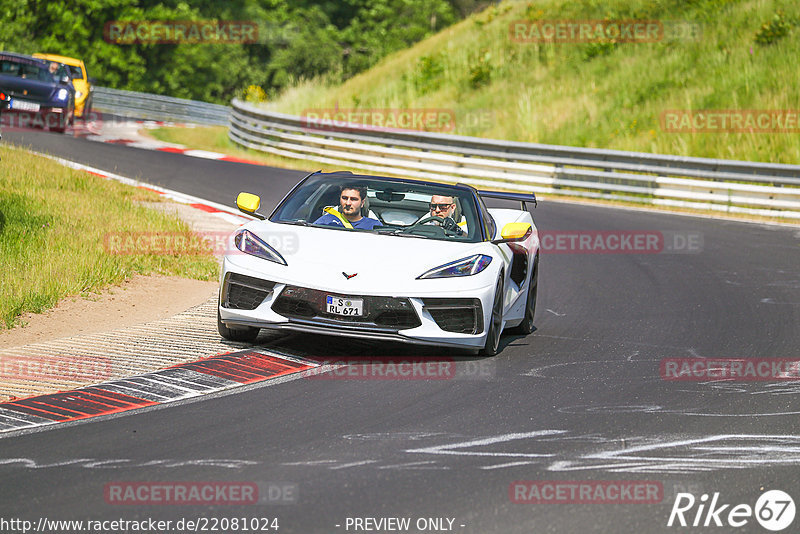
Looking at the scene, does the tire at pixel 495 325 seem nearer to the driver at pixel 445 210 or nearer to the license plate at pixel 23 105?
the driver at pixel 445 210

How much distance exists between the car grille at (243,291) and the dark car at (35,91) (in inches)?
759

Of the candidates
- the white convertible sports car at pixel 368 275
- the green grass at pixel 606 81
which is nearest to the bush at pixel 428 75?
the green grass at pixel 606 81

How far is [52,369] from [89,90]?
25.7 metres

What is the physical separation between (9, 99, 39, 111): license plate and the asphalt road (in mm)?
18852

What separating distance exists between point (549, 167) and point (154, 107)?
2509 centimetres

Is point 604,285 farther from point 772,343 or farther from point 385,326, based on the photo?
point 385,326

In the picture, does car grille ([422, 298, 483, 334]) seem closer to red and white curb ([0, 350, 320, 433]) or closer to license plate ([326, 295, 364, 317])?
license plate ([326, 295, 364, 317])

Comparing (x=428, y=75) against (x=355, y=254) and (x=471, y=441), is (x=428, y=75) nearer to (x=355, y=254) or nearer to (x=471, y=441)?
(x=355, y=254)

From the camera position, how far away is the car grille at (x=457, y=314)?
26.9ft

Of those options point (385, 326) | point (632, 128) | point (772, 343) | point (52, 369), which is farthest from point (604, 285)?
point (632, 128)

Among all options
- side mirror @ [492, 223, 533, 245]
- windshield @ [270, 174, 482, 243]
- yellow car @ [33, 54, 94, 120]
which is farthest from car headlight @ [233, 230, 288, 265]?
yellow car @ [33, 54, 94, 120]

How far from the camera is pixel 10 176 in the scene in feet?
54.9

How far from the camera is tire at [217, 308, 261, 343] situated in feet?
28.5

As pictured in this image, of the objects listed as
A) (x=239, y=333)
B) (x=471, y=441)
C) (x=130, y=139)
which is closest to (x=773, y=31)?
(x=130, y=139)
